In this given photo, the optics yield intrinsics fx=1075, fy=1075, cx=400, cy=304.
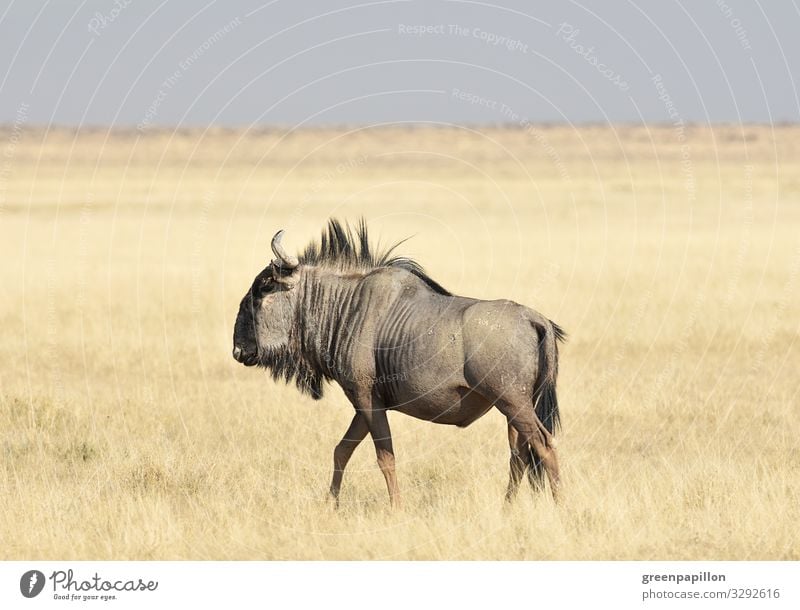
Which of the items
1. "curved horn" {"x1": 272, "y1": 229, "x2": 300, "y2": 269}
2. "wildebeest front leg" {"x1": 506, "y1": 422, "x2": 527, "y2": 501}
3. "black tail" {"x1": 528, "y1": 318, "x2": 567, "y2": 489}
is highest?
"curved horn" {"x1": 272, "y1": 229, "x2": 300, "y2": 269}

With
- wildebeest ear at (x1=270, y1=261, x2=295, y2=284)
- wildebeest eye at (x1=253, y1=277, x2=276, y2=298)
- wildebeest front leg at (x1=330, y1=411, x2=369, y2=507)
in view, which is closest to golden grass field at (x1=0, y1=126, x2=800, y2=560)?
wildebeest front leg at (x1=330, y1=411, x2=369, y2=507)

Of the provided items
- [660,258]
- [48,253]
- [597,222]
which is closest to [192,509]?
[660,258]

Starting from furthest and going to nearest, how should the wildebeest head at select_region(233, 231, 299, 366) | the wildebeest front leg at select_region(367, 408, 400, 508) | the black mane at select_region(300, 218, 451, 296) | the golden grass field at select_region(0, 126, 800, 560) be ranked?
the black mane at select_region(300, 218, 451, 296)
the wildebeest head at select_region(233, 231, 299, 366)
the wildebeest front leg at select_region(367, 408, 400, 508)
the golden grass field at select_region(0, 126, 800, 560)

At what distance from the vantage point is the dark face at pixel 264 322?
9805 mm

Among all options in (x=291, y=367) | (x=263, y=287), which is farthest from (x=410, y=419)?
(x=263, y=287)

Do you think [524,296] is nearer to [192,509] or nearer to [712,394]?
[712,394]

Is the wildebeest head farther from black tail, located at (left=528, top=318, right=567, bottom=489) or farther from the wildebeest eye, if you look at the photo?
black tail, located at (left=528, top=318, right=567, bottom=489)

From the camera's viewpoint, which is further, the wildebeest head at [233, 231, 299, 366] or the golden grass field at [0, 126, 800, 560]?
the wildebeest head at [233, 231, 299, 366]

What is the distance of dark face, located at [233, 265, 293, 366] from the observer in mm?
9805

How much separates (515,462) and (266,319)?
2.59m

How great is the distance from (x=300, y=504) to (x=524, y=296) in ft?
52.8
